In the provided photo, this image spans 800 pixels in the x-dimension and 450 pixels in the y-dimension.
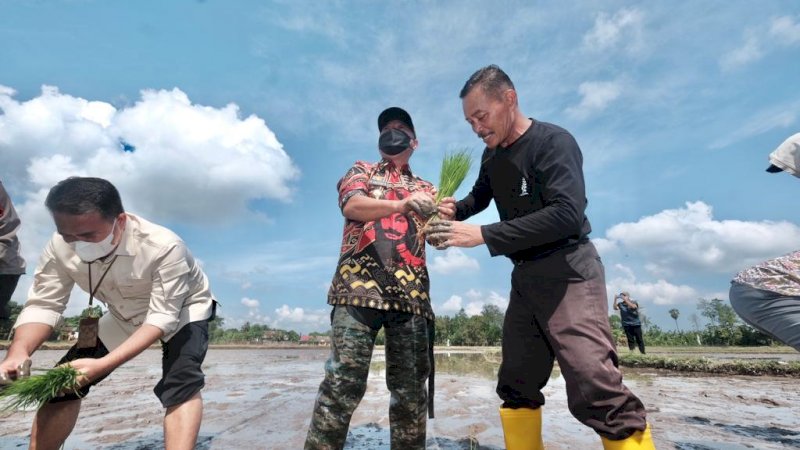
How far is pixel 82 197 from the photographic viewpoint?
232 centimetres

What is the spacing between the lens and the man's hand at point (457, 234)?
2.19 m

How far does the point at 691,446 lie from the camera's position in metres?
3.63

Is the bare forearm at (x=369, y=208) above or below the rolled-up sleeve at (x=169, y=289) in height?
above

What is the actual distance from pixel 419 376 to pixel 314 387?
5.53 meters

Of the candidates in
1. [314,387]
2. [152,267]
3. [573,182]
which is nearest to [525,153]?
[573,182]

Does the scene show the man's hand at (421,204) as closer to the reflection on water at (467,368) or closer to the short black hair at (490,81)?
the short black hair at (490,81)

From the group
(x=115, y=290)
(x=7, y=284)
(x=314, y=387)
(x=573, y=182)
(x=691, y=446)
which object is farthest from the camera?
(x=314, y=387)

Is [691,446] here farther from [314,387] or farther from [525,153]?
[314,387]

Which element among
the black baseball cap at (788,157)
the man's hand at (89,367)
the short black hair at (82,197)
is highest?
the black baseball cap at (788,157)

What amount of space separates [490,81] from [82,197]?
2309 mm

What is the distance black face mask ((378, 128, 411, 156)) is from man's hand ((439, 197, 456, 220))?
56cm

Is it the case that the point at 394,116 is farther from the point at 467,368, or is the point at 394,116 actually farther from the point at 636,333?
the point at 636,333

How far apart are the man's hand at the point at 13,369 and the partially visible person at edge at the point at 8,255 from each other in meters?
2.00

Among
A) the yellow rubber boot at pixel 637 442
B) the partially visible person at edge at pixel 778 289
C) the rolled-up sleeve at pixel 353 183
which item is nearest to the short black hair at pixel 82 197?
the rolled-up sleeve at pixel 353 183
